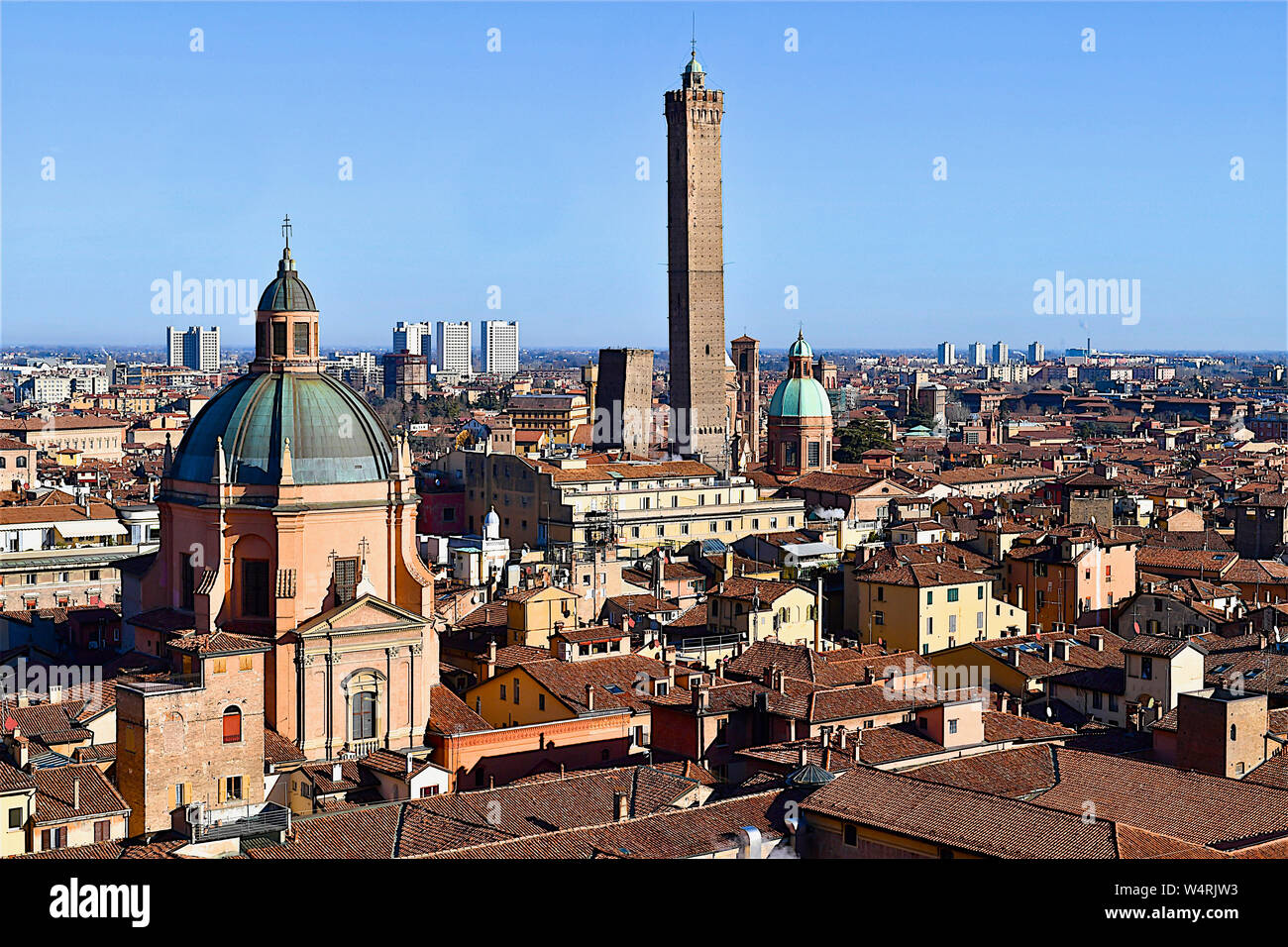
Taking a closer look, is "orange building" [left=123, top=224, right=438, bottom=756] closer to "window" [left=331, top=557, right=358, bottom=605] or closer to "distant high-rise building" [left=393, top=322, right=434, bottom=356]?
"window" [left=331, top=557, right=358, bottom=605]

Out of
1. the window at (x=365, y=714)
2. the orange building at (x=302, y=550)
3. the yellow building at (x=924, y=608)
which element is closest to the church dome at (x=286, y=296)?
the orange building at (x=302, y=550)

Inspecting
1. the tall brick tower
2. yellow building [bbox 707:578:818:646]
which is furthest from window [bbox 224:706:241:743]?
the tall brick tower

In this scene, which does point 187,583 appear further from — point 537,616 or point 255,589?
point 537,616

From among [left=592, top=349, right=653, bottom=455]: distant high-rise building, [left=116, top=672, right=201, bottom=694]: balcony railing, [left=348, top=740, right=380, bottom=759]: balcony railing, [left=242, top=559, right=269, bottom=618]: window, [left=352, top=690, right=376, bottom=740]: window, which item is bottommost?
[left=348, top=740, right=380, bottom=759]: balcony railing
